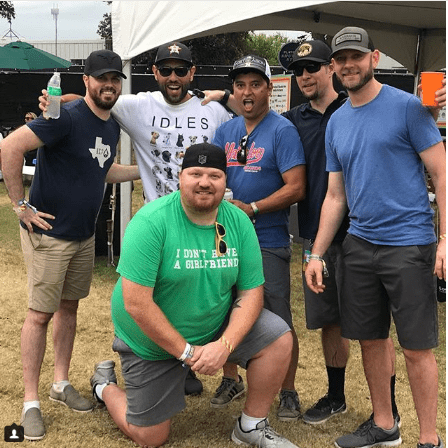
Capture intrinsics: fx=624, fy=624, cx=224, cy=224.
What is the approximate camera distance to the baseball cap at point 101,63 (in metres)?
3.60

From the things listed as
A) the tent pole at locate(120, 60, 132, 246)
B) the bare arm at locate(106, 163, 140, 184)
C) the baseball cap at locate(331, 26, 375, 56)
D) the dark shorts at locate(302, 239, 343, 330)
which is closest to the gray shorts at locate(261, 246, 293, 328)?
the dark shorts at locate(302, 239, 343, 330)

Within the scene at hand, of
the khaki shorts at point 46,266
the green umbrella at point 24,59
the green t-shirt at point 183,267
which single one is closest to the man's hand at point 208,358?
the green t-shirt at point 183,267

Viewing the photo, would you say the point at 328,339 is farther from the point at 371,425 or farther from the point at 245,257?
the point at 245,257

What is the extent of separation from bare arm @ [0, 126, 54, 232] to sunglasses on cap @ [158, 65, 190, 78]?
0.89 meters

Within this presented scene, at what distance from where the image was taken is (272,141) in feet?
11.6

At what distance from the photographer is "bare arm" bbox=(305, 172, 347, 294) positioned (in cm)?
335

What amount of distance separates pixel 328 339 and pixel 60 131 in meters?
1.97

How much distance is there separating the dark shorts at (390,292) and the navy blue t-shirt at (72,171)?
1.51 meters

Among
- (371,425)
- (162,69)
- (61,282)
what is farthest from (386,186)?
(61,282)

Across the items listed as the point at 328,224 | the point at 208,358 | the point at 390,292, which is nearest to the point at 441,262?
the point at 390,292

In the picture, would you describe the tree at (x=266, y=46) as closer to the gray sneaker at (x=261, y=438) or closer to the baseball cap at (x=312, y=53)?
the baseball cap at (x=312, y=53)

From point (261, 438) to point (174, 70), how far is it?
219 centimetres

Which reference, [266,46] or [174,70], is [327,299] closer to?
[174,70]

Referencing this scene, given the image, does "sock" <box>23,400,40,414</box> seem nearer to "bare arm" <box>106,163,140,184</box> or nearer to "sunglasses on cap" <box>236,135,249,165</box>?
"bare arm" <box>106,163,140,184</box>
